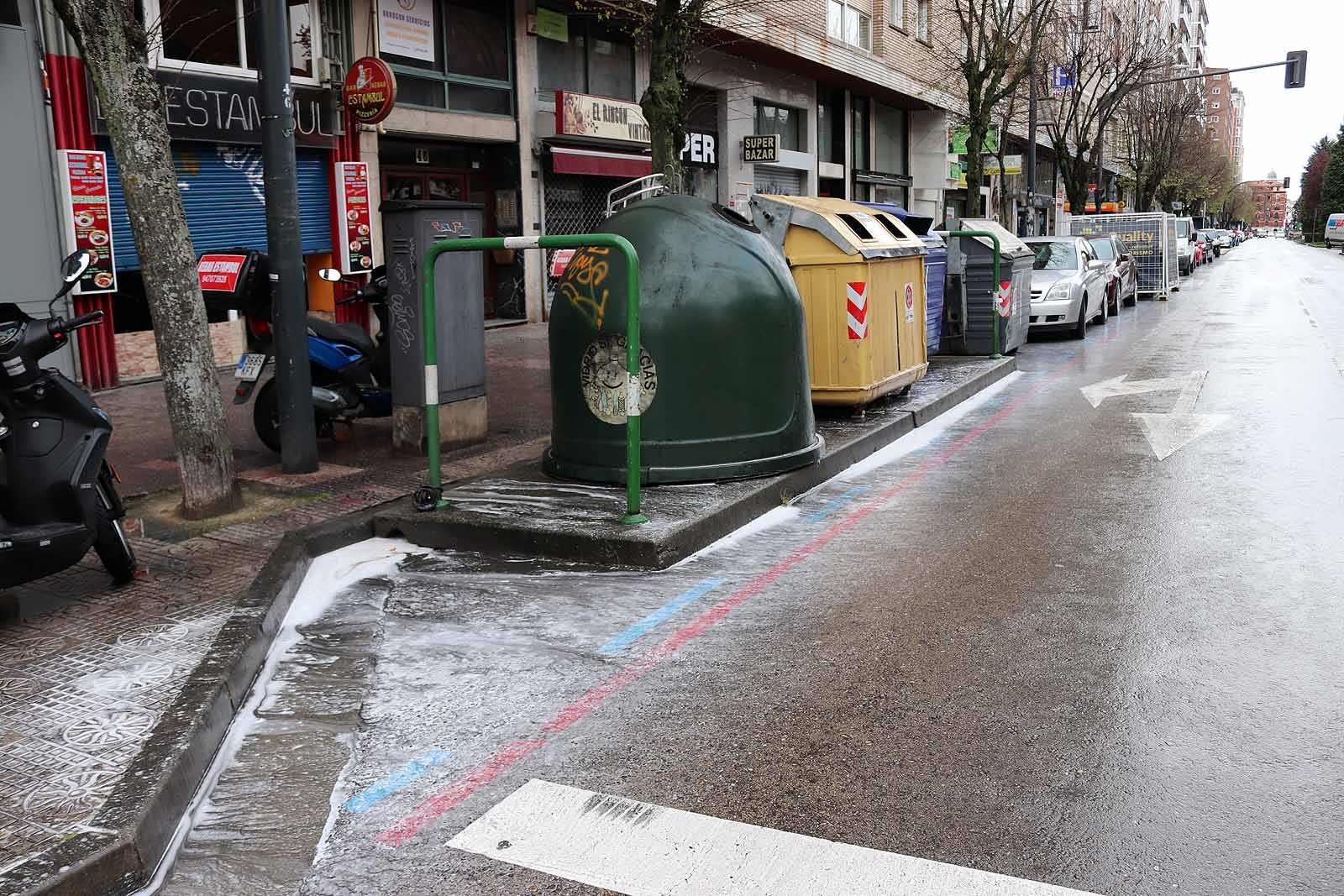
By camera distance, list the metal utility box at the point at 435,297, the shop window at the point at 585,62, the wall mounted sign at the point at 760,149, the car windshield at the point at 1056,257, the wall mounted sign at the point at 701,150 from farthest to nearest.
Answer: the wall mounted sign at the point at 760,149 < the wall mounted sign at the point at 701,150 < the car windshield at the point at 1056,257 < the shop window at the point at 585,62 < the metal utility box at the point at 435,297

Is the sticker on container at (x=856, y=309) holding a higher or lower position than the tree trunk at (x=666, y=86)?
lower

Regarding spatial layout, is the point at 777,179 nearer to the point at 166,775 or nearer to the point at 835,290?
the point at 835,290

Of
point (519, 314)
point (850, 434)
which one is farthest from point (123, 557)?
point (519, 314)

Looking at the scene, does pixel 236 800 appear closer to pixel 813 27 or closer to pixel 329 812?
pixel 329 812

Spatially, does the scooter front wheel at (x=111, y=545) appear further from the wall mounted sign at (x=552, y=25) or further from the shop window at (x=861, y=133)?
the shop window at (x=861, y=133)

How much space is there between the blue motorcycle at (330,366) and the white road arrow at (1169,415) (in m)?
5.85

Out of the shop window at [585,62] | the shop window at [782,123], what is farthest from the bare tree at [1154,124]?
the shop window at [585,62]

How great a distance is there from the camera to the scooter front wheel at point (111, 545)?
18.0 ft

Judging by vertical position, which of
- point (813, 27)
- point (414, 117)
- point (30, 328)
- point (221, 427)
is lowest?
point (221, 427)

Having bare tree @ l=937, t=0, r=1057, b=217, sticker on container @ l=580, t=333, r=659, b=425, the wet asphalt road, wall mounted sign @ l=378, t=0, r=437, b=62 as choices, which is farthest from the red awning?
the wet asphalt road

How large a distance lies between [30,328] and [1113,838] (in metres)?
4.81

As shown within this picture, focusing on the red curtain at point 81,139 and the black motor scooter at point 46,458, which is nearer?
the black motor scooter at point 46,458

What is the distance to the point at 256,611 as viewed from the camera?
5117 millimetres

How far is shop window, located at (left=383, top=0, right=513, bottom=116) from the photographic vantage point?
55.8ft
